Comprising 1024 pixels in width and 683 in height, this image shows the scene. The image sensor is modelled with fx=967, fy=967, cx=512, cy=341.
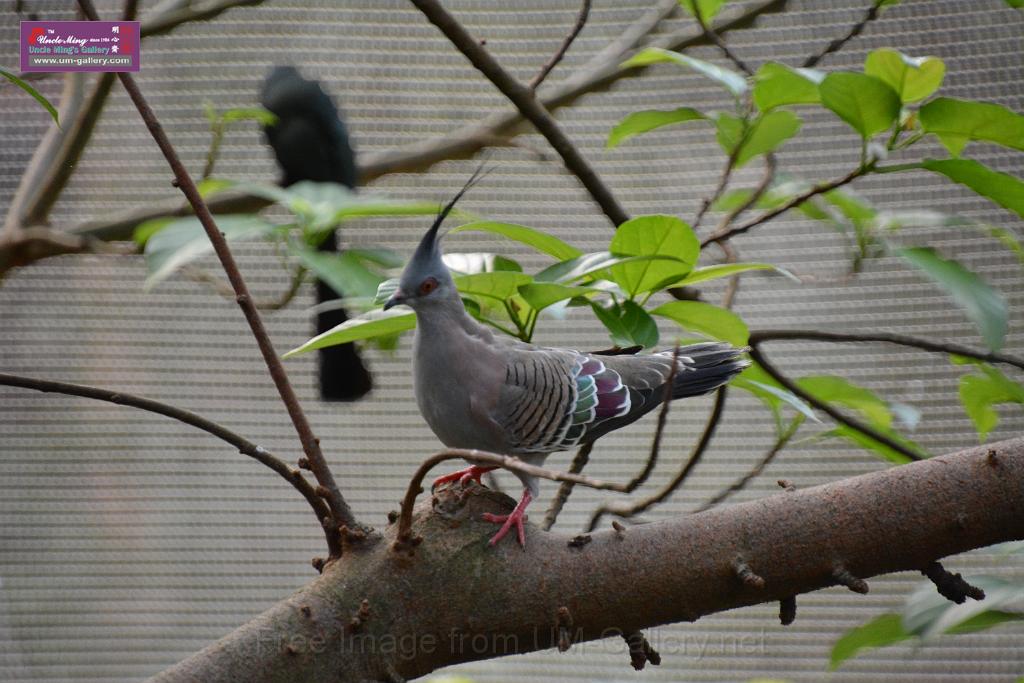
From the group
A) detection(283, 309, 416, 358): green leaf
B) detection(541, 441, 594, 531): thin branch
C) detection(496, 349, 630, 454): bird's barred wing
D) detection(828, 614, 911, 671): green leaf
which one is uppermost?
detection(283, 309, 416, 358): green leaf

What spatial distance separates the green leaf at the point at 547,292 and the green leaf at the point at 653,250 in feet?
0.14

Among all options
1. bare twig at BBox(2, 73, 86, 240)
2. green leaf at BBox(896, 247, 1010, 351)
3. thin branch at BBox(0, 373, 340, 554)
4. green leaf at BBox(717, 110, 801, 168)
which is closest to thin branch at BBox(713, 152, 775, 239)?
green leaf at BBox(717, 110, 801, 168)

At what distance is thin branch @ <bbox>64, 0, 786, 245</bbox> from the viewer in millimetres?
1421

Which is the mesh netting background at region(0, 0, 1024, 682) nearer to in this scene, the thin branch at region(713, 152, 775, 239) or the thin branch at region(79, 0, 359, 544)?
the thin branch at region(713, 152, 775, 239)

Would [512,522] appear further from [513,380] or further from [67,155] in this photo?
[67,155]

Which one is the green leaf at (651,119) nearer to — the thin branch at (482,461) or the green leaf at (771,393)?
the green leaf at (771,393)

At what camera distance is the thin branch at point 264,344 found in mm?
597

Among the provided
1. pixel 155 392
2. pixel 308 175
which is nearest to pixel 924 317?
pixel 308 175

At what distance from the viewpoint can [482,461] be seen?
1.65 feet

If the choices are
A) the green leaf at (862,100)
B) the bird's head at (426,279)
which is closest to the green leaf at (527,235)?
the bird's head at (426,279)

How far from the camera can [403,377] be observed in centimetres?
173

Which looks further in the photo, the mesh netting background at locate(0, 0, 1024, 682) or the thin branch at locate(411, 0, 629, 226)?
the mesh netting background at locate(0, 0, 1024, 682)

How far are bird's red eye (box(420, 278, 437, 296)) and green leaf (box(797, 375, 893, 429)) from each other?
1.27 feet

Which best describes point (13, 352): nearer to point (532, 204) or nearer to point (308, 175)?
point (308, 175)
